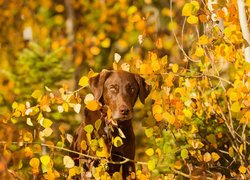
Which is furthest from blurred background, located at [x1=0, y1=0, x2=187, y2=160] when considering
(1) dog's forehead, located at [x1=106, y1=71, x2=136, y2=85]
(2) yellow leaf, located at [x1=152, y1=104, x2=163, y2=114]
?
(2) yellow leaf, located at [x1=152, y1=104, x2=163, y2=114]

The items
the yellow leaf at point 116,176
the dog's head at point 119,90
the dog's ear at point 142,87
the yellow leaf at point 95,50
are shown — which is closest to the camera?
the yellow leaf at point 116,176

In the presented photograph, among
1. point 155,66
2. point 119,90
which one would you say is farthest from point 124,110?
point 155,66

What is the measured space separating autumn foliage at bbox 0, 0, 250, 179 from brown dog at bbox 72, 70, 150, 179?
16cm

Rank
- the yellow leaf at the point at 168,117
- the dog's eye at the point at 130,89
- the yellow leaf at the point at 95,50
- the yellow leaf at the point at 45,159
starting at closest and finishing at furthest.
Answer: the yellow leaf at the point at 45,159
the yellow leaf at the point at 168,117
the dog's eye at the point at 130,89
the yellow leaf at the point at 95,50

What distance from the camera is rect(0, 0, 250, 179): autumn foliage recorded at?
566cm

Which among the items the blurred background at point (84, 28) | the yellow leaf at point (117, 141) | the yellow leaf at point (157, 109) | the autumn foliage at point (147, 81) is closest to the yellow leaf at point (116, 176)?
the autumn foliage at point (147, 81)

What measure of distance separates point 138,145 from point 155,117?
5324 mm

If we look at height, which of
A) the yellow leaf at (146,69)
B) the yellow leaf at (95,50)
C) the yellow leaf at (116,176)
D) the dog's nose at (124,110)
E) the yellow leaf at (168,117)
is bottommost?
the yellow leaf at (116,176)

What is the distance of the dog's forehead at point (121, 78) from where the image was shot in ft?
20.1

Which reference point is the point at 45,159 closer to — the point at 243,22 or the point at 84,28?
the point at 243,22

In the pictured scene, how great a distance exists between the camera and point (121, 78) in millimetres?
6141

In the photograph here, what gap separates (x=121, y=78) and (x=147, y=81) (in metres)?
0.30

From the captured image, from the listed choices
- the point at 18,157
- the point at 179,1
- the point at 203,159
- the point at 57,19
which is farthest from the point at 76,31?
the point at 203,159

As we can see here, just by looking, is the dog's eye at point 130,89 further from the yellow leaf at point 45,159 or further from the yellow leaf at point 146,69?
the yellow leaf at point 45,159
